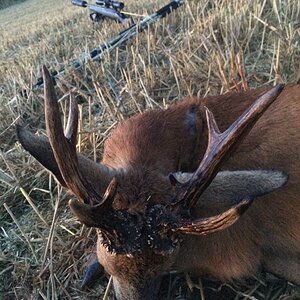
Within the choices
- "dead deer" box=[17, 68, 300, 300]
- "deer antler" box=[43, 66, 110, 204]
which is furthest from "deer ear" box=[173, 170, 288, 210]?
"deer antler" box=[43, 66, 110, 204]

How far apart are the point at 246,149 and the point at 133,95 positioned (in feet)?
7.16

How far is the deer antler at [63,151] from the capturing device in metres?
2.45

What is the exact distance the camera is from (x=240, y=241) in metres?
3.18

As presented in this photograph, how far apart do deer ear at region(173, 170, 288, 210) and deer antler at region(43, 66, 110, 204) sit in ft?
1.65

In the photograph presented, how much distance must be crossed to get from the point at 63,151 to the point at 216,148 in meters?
0.64

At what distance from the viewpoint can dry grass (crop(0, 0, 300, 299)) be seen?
370 cm

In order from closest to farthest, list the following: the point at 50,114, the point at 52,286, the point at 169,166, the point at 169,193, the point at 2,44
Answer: the point at 50,114
the point at 169,193
the point at 169,166
the point at 52,286
the point at 2,44

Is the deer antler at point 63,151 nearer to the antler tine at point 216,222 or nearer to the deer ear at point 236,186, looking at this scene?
the antler tine at point 216,222

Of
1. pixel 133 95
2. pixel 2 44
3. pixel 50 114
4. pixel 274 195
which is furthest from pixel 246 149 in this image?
pixel 2 44

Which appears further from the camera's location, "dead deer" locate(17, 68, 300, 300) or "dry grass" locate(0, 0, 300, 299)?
"dry grass" locate(0, 0, 300, 299)

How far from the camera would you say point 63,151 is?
2.46m

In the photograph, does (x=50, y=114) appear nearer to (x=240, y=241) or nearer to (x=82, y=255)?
(x=240, y=241)

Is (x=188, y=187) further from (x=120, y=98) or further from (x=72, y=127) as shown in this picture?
(x=120, y=98)

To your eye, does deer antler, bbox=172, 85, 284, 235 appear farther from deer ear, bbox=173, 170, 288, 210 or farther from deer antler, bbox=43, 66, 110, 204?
deer antler, bbox=43, 66, 110, 204
